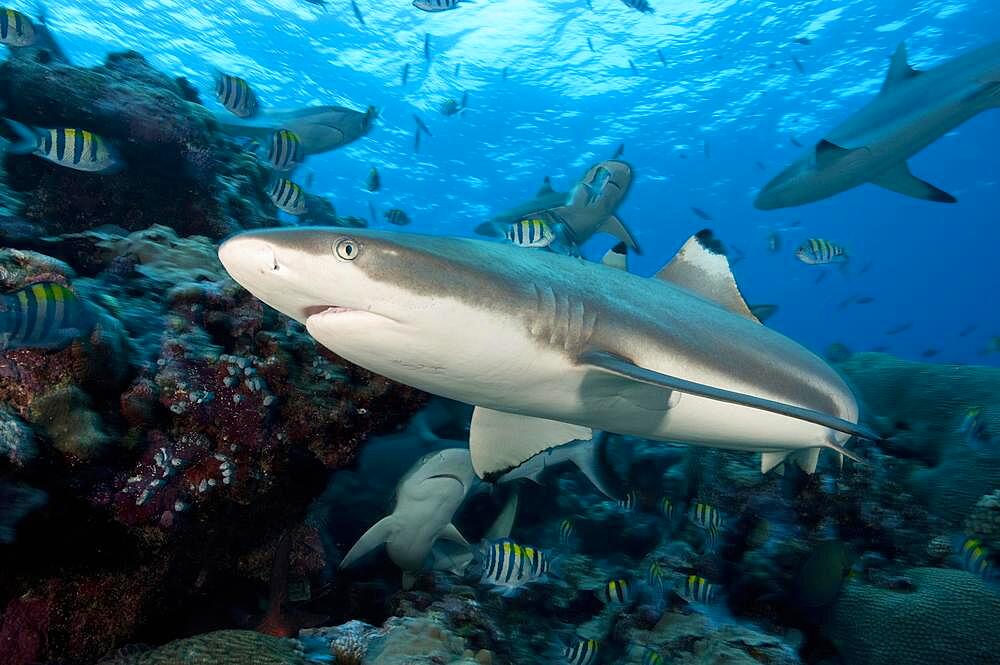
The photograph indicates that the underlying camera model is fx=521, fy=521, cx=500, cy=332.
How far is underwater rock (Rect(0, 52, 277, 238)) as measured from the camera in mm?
5848

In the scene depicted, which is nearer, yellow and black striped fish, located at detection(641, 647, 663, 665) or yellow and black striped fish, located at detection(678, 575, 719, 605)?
yellow and black striped fish, located at detection(641, 647, 663, 665)

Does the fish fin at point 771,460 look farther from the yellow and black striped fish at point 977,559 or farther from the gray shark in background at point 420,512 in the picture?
the gray shark in background at point 420,512

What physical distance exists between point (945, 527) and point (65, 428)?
804 cm

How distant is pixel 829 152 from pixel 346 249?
7.38m

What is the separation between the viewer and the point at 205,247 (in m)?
4.62

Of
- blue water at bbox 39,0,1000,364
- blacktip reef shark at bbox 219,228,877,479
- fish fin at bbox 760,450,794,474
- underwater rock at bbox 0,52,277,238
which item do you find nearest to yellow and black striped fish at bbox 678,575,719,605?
fish fin at bbox 760,450,794,474

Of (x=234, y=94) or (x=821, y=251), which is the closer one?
(x=234, y=94)

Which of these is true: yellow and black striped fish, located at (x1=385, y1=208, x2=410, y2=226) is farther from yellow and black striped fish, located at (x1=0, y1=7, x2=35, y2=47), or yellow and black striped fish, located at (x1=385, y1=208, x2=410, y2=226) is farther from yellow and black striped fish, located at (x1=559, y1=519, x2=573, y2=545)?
yellow and black striped fish, located at (x1=559, y1=519, x2=573, y2=545)

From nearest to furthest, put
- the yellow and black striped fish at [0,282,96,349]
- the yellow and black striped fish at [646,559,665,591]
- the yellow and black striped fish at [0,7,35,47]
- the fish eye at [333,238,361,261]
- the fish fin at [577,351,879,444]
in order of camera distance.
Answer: the fish eye at [333,238,361,261] → the fish fin at [577,351,879,444] → the yellow and black striped fish at [0,282,96,349] → the yellow and black striped fish at [646,559,665,591] → the yellow and black striped fish at [0,7,35,47]

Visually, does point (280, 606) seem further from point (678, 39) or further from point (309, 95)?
point (309, 95)

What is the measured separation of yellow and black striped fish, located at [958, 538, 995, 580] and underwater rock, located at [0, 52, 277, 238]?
850 centimetres

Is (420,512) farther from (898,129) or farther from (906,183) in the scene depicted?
(906,183)

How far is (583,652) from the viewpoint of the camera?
13.3 feet

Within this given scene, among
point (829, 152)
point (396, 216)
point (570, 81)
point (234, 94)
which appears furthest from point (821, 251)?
point (570, 81)
